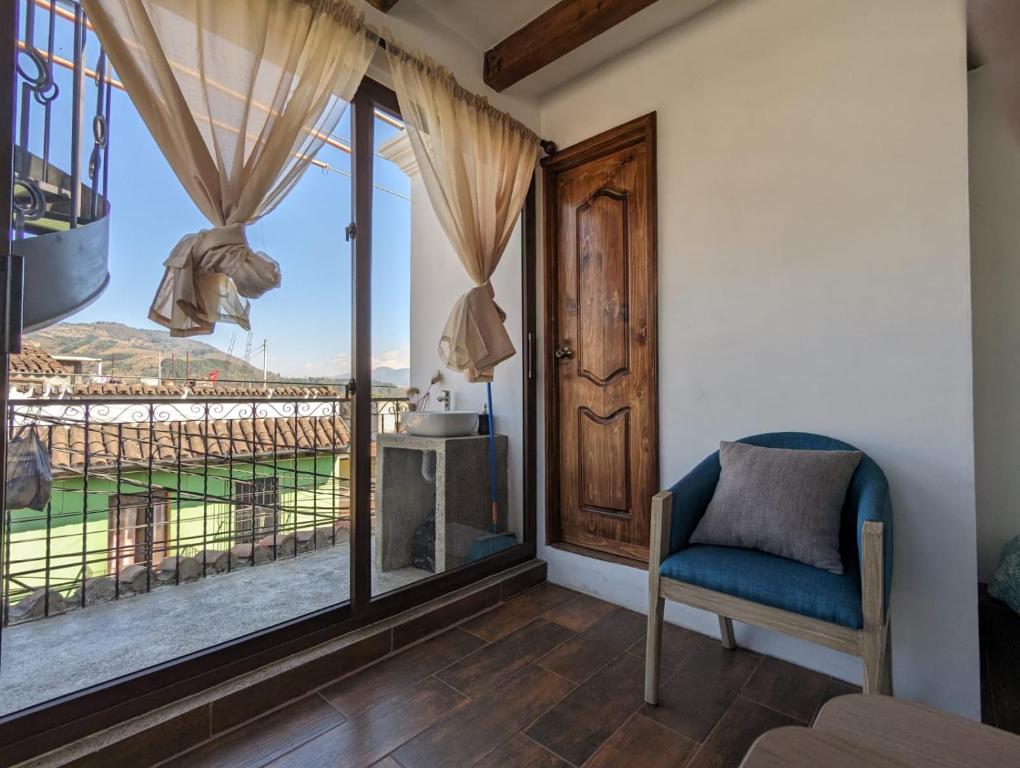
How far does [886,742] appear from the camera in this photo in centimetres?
59

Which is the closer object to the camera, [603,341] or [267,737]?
[267,737]

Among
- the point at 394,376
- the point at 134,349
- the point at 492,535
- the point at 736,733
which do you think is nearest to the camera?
the point at 736,733

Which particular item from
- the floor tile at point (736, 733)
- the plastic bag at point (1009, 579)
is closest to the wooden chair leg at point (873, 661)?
the floor tile at point (736, 733)

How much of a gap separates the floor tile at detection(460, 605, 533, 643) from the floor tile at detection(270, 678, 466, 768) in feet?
1.27

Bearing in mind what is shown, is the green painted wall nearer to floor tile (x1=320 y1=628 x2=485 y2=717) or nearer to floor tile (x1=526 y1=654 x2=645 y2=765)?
floor tile (x1=320 y1=628 x2=485 y2=717)

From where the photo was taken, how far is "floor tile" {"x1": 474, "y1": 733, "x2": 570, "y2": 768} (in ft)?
4.16

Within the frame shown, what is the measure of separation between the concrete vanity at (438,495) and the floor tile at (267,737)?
101 cm

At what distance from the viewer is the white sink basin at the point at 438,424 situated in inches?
102

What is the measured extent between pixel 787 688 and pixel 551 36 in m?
2.82

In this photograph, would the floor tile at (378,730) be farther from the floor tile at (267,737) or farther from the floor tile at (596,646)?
the floor tile at (596,646)

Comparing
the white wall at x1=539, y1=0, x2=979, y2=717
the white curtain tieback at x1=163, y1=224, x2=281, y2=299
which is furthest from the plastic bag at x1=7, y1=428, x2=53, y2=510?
the white wall at x1=539, y1=0, x2=979, y2=717

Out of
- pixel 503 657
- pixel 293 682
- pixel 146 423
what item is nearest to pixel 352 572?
pixel 293 682

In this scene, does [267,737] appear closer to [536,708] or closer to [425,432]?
[536,708]

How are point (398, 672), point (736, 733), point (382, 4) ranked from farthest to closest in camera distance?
point (382, 4) < point (398, 672) < point (736, 733)
